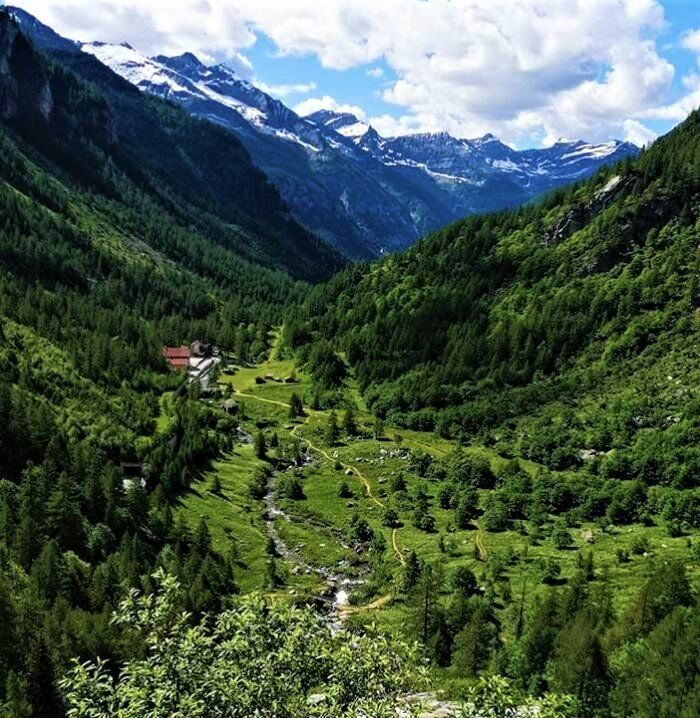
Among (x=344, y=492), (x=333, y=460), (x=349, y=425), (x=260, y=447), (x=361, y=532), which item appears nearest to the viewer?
(x=361, y=532)

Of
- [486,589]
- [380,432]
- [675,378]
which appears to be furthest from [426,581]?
[675,378]

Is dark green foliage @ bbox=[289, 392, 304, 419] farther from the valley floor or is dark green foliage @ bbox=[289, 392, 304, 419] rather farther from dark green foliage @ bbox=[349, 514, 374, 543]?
dark green foliage @ bbox=[349, 514, 374, 543]

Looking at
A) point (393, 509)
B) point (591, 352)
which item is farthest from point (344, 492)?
point (591, 352)

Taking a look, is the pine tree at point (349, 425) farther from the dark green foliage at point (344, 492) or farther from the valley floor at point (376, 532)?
the dark green foliage at point (344, 492)

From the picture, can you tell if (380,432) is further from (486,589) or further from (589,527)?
(486,589)

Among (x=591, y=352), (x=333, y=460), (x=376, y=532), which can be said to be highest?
(x=591, y=352)

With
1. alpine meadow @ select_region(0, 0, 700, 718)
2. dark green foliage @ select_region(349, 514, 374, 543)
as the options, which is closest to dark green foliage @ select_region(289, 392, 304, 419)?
alpine meadow @ select_region(0, 0, 700, 718)

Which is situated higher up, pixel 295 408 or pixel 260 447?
pixel 295 408

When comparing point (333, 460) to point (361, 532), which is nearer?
point (361, 532)

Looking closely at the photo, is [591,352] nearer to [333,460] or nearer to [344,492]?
[333,460]
